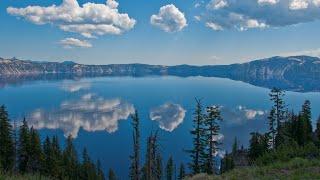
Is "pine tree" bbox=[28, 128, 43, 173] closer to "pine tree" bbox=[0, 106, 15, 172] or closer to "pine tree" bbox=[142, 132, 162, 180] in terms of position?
"pine tree" bbox=[0, 106, 15, 172]

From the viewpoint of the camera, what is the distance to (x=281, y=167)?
18812 millimetres

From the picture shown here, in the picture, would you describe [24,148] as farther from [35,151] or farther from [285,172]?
[285,172]

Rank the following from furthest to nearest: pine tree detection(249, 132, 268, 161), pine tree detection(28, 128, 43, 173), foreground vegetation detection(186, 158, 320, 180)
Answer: pine tree detection(249, 132, 268, 161)
pine tree detection(28, 128, 43, 173)
foreground vegetation detection(186, 158, 320, 180)

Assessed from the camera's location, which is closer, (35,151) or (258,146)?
(35,151)

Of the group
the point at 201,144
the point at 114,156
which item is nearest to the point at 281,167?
the point at 201,144

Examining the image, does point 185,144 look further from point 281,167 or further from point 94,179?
point 281,167

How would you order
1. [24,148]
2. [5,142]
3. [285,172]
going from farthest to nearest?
[24,148]
[5,142]
[285,172]

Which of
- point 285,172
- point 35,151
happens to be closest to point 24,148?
point 35,151

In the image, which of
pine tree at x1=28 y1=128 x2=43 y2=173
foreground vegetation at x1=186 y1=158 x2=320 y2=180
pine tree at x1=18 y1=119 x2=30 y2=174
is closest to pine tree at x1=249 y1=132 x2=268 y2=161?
pine tree at x1=28 y1=128 x2=43 y2=173

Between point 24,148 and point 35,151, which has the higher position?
point 24,148

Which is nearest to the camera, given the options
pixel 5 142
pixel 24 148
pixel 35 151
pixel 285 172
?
pixel 285 172

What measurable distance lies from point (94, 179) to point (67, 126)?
104 metres

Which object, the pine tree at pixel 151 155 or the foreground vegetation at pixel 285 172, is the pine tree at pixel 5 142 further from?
the foreground vegetation at pixel 285 172

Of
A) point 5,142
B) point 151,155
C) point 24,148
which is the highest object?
point 151,155
